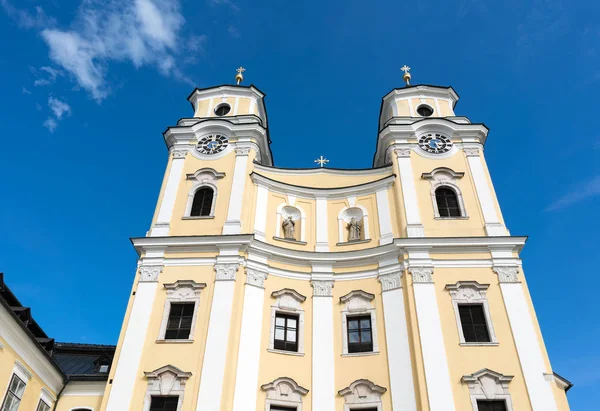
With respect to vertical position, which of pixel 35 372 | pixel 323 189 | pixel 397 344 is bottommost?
pixel 35 372

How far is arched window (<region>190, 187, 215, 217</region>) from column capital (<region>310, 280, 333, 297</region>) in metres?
5.62

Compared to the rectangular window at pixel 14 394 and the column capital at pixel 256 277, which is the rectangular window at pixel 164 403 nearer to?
the rectangular window at pixel 14 394

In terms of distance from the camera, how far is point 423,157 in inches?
1021

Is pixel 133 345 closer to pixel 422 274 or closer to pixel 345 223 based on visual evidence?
pixel 345 223

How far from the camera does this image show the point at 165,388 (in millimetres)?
18406

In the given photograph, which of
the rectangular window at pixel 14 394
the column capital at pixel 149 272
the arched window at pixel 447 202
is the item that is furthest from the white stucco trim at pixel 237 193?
the rectangular window at pixel 14 394

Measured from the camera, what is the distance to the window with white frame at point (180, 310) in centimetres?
1989

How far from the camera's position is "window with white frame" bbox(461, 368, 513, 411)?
1805 centimetres

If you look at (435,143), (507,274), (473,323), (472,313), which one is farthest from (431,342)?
(435,143)

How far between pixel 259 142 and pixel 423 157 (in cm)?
804

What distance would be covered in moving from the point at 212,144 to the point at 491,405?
16600 mm

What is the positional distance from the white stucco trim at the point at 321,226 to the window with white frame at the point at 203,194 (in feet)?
15.1

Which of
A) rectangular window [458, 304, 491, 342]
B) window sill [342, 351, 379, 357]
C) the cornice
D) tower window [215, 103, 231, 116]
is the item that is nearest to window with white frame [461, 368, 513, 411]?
rectangular window [458, 304, 491, 342]

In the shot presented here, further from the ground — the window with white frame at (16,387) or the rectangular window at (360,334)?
the rectangular window at (360,334)
